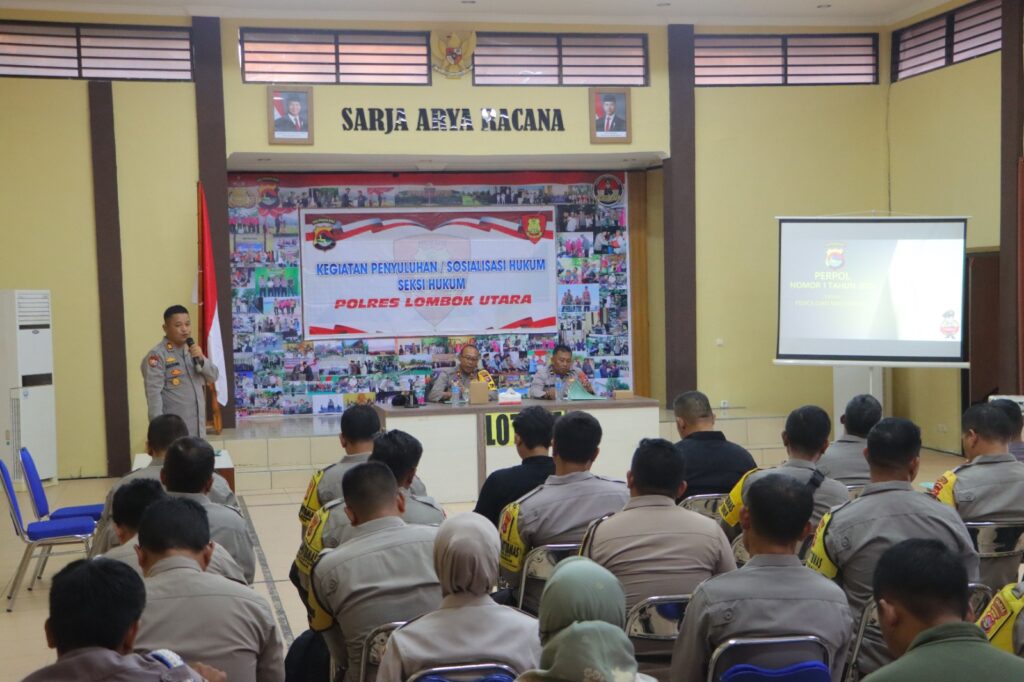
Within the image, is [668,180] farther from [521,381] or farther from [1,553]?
[1,553]

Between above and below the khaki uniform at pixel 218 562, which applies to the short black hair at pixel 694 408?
above

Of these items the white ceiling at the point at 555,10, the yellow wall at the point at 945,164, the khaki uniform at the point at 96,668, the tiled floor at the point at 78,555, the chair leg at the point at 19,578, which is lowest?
the tiled floor at the point at 78,555

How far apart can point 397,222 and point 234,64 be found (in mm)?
2209

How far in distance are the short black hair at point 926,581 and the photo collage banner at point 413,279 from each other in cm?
862

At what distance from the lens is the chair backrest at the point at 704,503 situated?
4.25 metres

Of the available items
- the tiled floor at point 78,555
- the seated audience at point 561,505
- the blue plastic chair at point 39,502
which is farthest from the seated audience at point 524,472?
the blue plastic chair at point 39,502

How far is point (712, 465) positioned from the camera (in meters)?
4.54

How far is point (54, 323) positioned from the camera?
966cm

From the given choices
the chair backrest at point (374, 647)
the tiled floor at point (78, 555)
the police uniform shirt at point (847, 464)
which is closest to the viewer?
the chair backrest at point (374, 647)

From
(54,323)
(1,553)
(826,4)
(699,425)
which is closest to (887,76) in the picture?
(826,4)

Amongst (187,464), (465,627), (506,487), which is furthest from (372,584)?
(506,487)

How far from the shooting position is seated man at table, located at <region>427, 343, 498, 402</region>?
890 cm

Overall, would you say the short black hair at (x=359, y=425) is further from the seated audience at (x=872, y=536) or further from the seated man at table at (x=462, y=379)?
the seated man at table at (x=462, y=379)

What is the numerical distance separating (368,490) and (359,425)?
1543 mm
